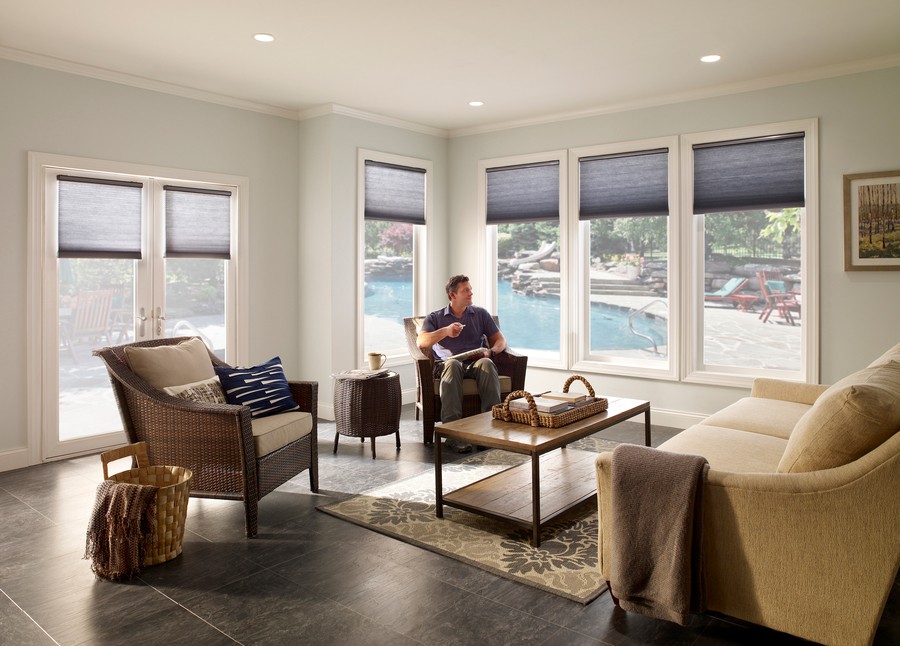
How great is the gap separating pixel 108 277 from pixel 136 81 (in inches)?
54.6

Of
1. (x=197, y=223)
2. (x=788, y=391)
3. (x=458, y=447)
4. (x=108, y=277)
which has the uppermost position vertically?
(x=197, y=223)

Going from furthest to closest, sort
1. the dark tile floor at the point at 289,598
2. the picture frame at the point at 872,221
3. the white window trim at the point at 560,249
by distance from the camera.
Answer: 1. the white window trim at the point at 560,249
2. the picture frame at the point at 872,221
3. the dark tile floor at the point at 289,598

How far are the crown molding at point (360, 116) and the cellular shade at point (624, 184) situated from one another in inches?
61.8

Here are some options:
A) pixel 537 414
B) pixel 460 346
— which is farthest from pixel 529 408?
A: pixel 460 346

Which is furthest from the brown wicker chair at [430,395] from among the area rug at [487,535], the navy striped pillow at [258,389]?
the navy striped pillow at [258,389]

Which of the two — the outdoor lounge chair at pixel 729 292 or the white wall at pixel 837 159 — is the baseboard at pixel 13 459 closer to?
the white wall at pixel 837 159

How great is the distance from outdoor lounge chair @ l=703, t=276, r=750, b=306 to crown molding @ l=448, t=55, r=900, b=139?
1396 millimetres

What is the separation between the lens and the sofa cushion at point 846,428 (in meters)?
2.00

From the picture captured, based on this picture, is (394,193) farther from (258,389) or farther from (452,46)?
(258,389)

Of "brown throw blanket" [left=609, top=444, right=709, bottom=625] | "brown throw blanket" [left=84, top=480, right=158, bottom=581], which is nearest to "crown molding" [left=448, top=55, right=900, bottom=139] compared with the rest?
"brown throw blanket" [left=609, top=444, right=709, bottom=625]

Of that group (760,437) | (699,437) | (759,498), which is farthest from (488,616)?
(760,437)

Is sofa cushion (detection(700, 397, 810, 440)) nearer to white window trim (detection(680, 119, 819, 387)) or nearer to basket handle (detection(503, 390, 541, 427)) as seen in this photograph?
basket handle (detection(503, 390, 541, 427))

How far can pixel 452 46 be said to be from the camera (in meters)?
4.17

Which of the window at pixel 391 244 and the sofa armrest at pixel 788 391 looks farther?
the window at pixel 391 244
